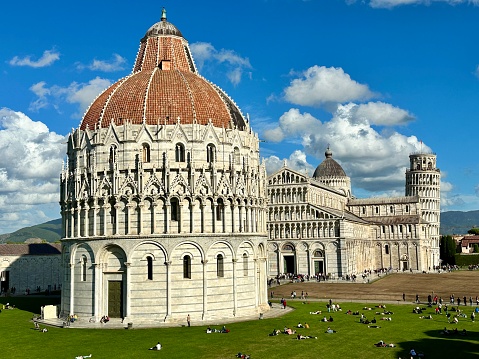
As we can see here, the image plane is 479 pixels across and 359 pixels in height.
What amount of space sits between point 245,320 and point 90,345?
16956 mm

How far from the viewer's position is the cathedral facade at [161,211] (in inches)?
2160

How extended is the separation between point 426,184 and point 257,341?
412ft

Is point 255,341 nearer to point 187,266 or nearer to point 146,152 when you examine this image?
point 187,266

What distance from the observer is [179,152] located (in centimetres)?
5784

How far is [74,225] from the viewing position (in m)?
58.7

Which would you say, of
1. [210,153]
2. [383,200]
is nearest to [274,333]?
[210,153]

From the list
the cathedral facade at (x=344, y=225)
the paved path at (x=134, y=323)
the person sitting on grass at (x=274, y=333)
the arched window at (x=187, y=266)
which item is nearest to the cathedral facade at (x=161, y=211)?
the arched window at (x=187, y=266)

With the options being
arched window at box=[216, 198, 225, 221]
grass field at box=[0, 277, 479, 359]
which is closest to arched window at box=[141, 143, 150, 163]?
Answer: arched window at box=[216, 198, 225, 221]

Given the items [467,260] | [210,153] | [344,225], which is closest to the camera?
[210,153]

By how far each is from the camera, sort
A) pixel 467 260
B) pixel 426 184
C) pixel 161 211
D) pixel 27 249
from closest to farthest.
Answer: pixel 161 211 → pixel 27 249 → pixel 467 260 → pixel 426 184

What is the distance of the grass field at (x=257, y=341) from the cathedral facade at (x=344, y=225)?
174ft

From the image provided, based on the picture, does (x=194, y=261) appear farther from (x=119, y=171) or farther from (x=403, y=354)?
(x=403, y=354)

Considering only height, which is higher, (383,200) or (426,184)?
(426,184)

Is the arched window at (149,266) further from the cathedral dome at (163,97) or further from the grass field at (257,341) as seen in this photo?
the cathedral dome at (163,97)
